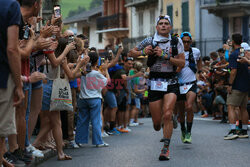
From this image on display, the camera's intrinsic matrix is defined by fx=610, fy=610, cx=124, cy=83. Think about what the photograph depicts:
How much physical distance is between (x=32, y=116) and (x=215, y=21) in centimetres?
3229

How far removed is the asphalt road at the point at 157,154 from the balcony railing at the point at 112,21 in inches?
1679

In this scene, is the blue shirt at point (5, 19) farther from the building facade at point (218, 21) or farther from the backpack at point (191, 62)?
the building facade at point (218, 21)

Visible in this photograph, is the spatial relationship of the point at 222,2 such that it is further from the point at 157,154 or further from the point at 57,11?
the point at 57,11

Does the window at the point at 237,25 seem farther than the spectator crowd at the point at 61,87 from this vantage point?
Yes

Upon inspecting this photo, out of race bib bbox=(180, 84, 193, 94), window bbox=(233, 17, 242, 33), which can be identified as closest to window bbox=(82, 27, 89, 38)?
window bbox=(233, 17, 242, 33)

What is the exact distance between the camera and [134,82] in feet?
61.3

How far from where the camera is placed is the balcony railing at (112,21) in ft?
182

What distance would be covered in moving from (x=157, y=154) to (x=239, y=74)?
157 inches

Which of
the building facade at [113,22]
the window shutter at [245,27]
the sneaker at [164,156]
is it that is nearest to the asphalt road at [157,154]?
the sneaker at [164,156]

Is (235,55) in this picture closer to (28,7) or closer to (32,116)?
(32,116)

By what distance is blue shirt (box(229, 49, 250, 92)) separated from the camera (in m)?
12.9

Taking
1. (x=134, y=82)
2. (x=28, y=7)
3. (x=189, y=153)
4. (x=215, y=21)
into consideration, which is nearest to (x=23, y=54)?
(x=28, y=7)

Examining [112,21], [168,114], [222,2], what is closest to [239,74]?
[168,114]

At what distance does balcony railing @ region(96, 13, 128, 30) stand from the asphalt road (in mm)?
42647
